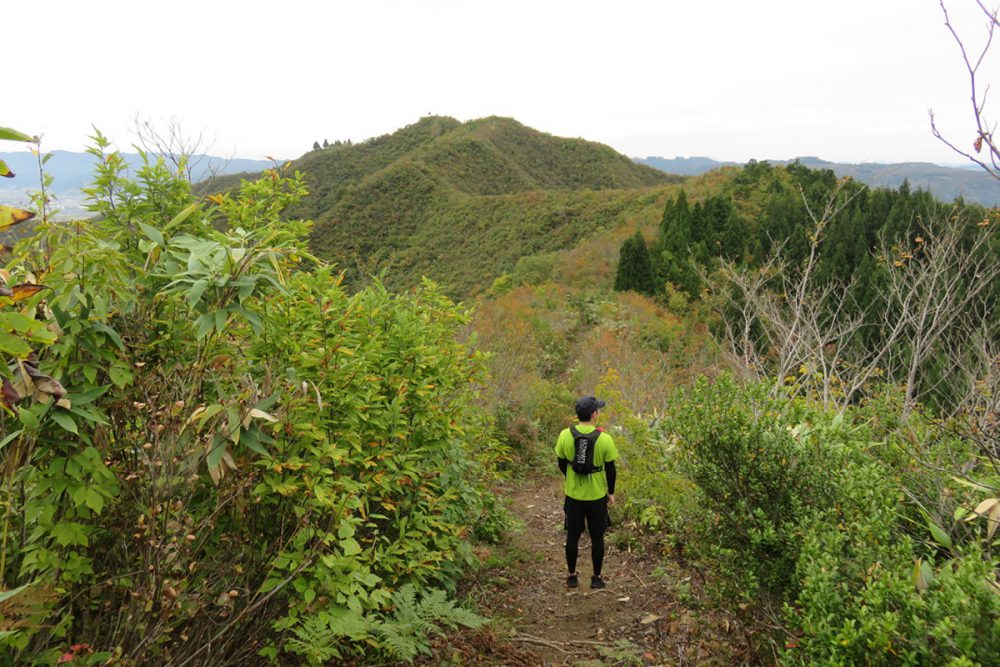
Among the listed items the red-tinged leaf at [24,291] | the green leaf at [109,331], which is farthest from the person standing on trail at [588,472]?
the red-tinged leaf at [24,291]

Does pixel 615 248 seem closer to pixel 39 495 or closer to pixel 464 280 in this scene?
pixel 464 280

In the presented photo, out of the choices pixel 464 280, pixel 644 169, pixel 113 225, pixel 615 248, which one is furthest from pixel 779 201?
pixel 644 169

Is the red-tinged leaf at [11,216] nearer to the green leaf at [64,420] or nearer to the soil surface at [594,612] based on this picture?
the green leaf at [64,420]

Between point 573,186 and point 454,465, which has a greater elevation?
point 573,186

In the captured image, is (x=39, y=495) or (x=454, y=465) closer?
(x=39, y=495)

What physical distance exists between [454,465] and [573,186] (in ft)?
213

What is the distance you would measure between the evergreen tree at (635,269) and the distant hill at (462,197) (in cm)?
1084

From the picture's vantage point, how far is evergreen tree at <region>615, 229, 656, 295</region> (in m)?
22.0

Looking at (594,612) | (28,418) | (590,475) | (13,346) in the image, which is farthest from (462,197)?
(13,346)

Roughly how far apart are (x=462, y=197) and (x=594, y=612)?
51961mm

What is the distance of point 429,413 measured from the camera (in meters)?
3.47

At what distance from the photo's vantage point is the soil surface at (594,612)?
3.34m

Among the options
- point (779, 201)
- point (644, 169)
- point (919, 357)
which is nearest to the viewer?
point (919, 357)

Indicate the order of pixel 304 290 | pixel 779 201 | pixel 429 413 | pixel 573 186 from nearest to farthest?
pixel 304 290, pixel 429 413, pixel 779 201, pixel 573 186
